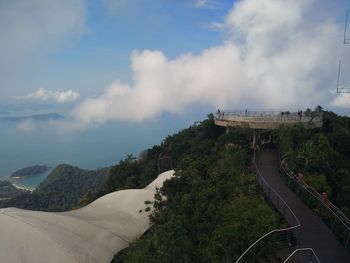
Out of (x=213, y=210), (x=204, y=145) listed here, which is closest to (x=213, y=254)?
(x=213, y=210)

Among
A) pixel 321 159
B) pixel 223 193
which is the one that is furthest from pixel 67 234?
pixel 321 159

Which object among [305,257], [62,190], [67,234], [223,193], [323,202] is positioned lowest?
[62,190]

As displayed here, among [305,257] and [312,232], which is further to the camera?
[312,232]

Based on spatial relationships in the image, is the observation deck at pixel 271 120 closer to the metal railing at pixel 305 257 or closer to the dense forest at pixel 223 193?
the dense forest at pixel 223 193

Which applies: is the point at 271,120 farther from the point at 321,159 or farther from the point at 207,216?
the point at 207,216

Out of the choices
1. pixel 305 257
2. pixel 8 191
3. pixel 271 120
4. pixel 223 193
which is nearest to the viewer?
pixel 305 257

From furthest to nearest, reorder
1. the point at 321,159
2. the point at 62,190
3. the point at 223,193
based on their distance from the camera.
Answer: the point at 62,190, the point at 321,159, the point at 223,193

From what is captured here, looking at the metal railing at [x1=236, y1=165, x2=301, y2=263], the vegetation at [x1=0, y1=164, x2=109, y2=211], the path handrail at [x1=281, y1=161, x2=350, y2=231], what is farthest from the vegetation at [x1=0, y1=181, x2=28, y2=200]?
the metal railing at [x1=236, y1=165, x2=301, y2=263]

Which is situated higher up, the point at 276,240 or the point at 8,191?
the point at 276,240
